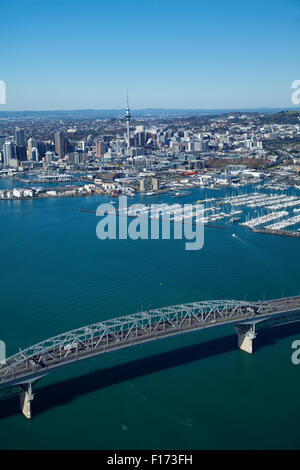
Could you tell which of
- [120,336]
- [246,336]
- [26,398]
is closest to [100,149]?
[246,336]

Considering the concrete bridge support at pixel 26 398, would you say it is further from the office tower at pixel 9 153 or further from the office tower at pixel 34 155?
the office tower at pixel 34 155

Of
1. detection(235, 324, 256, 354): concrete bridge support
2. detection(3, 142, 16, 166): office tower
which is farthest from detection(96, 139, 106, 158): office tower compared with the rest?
detection(235, 324, 256, 354): concrete bridge support

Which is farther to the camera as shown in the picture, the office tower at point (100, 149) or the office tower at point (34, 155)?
the office tower at point (100, 149)

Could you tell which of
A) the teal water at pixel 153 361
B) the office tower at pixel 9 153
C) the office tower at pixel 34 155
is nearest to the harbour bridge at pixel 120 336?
the teal water at pixel 153 361

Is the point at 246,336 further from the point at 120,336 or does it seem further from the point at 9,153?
the point at 9,153

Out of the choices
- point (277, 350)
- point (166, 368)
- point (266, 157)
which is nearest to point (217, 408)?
point (166, 368)

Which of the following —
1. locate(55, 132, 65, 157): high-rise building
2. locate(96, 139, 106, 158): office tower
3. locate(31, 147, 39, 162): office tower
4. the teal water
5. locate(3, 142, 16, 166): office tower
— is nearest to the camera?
the teal water

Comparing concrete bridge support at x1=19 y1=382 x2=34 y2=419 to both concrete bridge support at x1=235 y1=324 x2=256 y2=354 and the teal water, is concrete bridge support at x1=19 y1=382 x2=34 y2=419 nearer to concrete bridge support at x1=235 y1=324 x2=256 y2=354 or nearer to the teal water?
the teal water

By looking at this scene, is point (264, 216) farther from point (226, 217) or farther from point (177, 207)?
point (177, 207)
